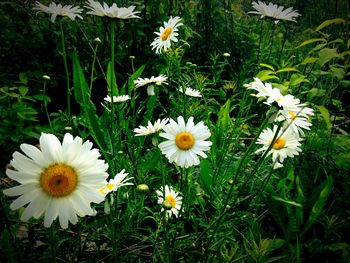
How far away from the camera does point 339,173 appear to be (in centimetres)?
142

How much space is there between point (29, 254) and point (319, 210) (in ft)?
3.52

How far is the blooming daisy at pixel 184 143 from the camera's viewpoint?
3.40 ft

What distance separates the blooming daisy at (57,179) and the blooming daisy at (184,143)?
363 millimetres

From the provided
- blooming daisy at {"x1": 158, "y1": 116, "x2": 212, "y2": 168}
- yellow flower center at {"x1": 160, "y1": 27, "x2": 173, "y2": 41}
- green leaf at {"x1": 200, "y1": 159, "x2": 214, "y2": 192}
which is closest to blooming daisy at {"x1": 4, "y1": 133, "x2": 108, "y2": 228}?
blooming daisy at {"x1": 158, "y1": 116, "x2": 212, "y2": 168}

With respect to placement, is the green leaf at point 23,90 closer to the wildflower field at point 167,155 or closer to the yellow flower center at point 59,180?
the wildflower field at point 167,155

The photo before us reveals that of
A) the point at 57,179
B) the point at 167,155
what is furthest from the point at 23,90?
the point at 57,179

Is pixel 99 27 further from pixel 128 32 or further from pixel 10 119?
pixel 10 119

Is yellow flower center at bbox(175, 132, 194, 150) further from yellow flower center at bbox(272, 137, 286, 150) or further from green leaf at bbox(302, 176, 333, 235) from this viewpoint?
green leaf at bbox(302, 176, 333, 235)

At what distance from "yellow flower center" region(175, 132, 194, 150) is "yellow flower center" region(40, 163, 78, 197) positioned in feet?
1.45

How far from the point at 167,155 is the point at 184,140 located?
83 millimetres

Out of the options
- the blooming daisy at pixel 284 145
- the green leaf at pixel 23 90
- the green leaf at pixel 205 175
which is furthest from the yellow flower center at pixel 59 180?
the green leaf at pixel 23 90

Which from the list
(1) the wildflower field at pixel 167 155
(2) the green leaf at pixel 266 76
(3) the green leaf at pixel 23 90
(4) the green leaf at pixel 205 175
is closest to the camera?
(1) the wildflower field at pixel 167 155

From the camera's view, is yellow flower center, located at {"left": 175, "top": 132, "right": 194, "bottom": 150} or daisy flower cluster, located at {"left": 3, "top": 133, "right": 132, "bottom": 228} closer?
daisy flower cluster, located at {"left": 3, "top": 133, "right": 132, "bottom": 228}

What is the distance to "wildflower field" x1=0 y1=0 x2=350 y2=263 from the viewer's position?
81 cm
